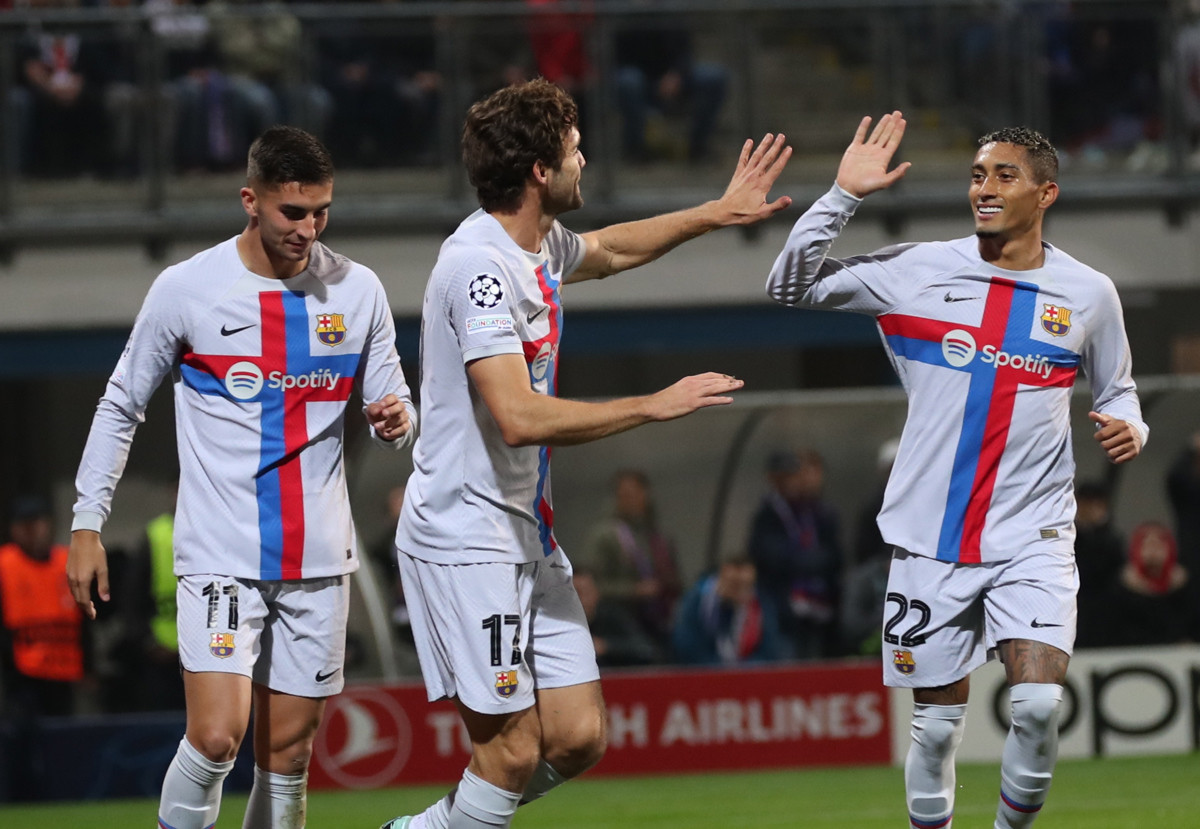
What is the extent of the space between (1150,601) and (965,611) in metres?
5.38

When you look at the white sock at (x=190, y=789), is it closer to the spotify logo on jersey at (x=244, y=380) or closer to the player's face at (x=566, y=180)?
the spotify logo on jersey at (x=244, y=380)

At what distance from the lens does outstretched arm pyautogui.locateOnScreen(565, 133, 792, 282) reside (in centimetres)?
533

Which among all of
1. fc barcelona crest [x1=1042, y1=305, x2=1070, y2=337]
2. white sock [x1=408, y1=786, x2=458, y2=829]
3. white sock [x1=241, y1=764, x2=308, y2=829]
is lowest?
white sock [x1=241, y1=764, x2=308, y2=829]

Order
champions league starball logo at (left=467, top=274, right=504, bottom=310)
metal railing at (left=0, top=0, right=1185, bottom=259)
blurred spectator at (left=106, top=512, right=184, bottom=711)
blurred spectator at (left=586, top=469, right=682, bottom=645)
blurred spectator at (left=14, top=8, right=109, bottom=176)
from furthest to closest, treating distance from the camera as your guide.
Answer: metal railing at (left=0, top=0, right=1185, bottom=259)
blurred spectator at (left=14, top=8, right=109, bottom=176)
blurred spectator at (left=586, top=469, right=682, bottom=645)
blurred spectator at (left=106, top=512, right=184, bottom=711)
champions league starball logo at (left=467, top=274, right=504, bottom=310)

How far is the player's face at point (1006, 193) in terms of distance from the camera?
17.8ft

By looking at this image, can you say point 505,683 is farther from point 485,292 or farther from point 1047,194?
point 1047,194

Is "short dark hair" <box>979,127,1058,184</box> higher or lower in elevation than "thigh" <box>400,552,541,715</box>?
higher

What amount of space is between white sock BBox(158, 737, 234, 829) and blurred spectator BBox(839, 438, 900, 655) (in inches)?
233

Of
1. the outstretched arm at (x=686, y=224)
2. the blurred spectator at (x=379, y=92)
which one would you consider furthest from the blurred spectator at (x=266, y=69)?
the outstretched arm at (x=686, y=224)

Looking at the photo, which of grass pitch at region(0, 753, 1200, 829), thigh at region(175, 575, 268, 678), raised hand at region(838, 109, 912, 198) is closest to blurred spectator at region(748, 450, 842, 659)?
grass pitch at region(0, 753, 1200, 829)

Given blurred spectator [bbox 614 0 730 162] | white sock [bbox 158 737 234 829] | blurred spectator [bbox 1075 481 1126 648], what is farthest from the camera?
blurred spectator [bbox 614 0 730 162]

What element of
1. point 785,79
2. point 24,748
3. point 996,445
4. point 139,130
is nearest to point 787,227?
point 785,79

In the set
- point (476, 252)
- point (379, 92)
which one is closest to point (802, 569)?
point (379, 92)

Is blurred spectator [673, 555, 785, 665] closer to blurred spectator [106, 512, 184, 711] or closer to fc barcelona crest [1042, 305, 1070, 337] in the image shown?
blurred spectator [106, 512, 184, 711]
